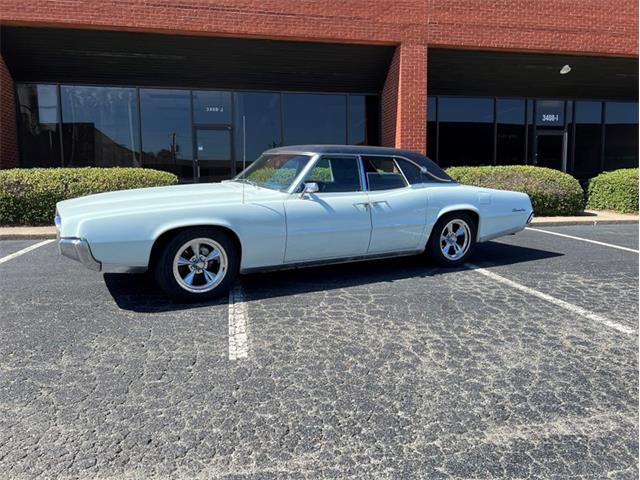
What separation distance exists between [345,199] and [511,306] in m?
1.93

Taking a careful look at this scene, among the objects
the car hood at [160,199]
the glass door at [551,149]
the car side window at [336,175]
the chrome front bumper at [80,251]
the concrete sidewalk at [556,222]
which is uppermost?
the glass door at [551,149]

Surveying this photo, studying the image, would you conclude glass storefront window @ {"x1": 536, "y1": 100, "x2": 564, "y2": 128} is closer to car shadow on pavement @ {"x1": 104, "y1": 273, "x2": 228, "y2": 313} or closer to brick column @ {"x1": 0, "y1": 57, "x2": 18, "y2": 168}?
car shadow on pavement @ {"x1": 104, "y1": 273, "x2": 228, "y2": 313}

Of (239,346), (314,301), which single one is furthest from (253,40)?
(239,346)

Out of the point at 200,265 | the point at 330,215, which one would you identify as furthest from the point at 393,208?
the point at 200,265

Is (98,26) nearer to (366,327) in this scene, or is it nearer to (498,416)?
(366,327)

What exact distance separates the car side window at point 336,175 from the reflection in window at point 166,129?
9303 mm

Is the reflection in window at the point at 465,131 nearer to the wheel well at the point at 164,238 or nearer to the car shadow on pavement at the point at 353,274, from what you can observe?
the car shadow on pavement at the point at 353,274

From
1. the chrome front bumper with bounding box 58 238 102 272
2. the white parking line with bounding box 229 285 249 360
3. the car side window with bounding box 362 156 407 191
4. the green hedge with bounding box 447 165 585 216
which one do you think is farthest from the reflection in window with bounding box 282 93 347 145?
the chrome front bumper with bounding box 58 238 102 272

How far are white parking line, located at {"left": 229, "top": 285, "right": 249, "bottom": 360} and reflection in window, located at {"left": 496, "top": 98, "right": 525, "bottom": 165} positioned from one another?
1300cm

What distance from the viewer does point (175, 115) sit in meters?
14.0

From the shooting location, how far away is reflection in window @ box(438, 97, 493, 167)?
51.1ft

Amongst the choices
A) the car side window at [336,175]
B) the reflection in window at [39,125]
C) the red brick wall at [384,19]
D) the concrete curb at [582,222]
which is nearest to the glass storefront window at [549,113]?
the red brick wall at [384,19]

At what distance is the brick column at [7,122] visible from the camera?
12.2 meters

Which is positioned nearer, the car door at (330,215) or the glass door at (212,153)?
the car door at (330,215)
